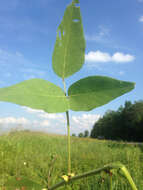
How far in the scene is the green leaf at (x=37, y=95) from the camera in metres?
0.11

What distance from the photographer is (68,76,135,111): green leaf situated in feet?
0.42

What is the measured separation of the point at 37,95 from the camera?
0.13 meters

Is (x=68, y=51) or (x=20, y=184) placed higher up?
(x=68, y=51)

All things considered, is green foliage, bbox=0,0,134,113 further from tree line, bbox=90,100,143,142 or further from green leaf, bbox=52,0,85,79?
tree line, bbox=90,100,143,142

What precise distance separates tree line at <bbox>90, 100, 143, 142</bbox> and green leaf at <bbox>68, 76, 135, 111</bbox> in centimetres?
1141

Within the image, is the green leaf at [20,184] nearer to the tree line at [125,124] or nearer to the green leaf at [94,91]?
the green leaf at [94,91]

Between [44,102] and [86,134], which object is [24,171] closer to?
[44,102]

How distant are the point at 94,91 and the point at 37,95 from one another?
0.04 m

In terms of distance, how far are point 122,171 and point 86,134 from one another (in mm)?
15618

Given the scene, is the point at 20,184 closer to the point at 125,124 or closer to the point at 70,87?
the point at 70,87

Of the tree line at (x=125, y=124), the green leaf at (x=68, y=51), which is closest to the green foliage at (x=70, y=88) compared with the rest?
the green leaf at (x=68, y=51)

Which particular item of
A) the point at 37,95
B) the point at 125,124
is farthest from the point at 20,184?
the point at 125,124

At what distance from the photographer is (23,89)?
0.41 ft

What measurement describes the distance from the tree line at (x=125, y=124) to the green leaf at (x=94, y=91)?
11.4 m
